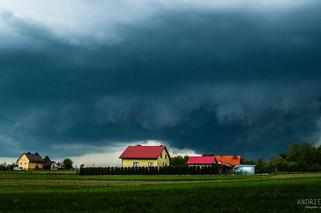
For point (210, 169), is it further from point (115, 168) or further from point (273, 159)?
point (273, 159)

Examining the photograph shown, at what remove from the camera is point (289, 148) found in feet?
429

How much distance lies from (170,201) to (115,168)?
75249 millimetres

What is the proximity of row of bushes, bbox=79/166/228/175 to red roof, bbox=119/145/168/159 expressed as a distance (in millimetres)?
12810

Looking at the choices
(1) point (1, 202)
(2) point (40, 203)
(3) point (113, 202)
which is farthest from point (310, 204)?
(1) point (1, 202)

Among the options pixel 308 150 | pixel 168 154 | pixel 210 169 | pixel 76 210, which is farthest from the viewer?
pixel 308 150

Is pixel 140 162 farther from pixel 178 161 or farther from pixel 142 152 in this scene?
pixel 178 161

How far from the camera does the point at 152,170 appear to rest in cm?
8394

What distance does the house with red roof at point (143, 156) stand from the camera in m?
98.8

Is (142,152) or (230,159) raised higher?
(142,152)

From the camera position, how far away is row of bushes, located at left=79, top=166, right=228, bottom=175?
81.3 meters

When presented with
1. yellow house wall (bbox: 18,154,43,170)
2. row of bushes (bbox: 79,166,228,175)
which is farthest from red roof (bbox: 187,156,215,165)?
yellow house wall (bbox: 18,154,43,170)

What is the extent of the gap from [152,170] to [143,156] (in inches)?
610

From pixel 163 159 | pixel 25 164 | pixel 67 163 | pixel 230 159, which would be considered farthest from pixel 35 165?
pixel 163 159

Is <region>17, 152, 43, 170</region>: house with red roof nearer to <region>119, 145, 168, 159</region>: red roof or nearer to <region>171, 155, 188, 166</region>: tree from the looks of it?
<region>171, 155, 188, 166</region>: tree
